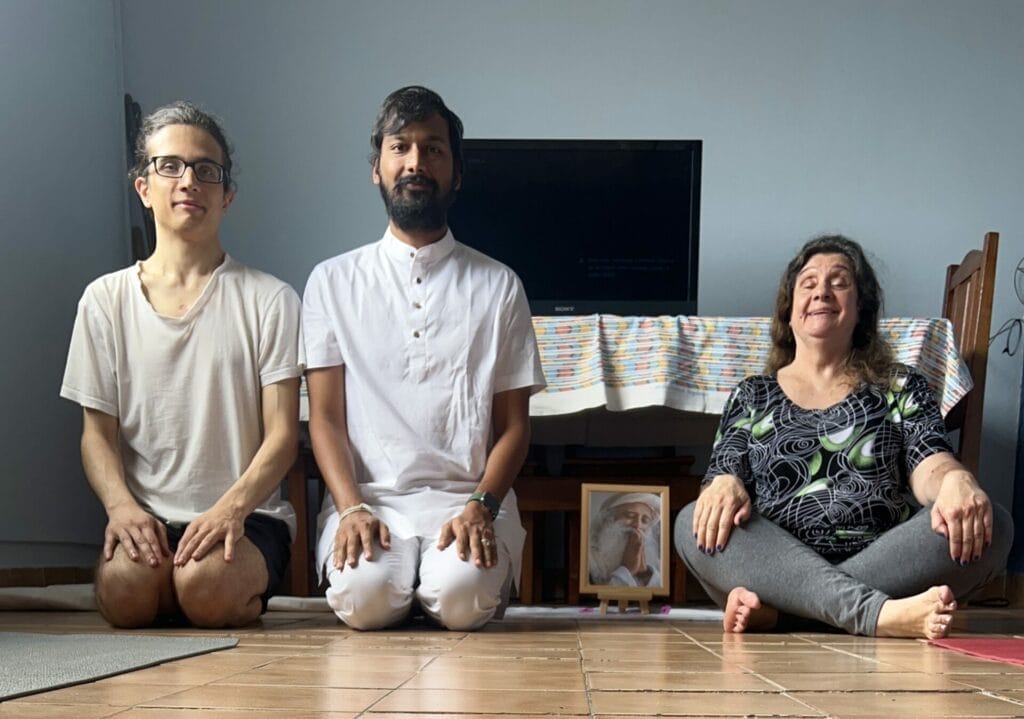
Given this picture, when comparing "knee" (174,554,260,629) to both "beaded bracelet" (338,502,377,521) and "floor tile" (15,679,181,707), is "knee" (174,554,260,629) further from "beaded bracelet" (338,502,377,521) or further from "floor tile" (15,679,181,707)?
"floor tile" (15,679,181,707)

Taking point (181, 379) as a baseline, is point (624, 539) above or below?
below

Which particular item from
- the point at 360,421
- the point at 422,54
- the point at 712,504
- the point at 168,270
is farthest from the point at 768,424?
the point at 422,54

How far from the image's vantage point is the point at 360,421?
2266 millimetres

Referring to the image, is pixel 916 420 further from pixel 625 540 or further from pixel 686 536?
pixel 625 540

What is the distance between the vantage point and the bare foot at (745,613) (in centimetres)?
210

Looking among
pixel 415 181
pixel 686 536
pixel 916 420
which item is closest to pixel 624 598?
pixel 686 536

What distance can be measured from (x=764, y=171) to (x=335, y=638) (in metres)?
2.54

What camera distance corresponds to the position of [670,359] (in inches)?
115

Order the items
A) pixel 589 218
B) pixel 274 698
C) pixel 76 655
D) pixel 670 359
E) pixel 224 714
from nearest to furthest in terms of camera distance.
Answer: pixel 224 714 < pixel 274 698 < pixel 76 655 < pixel 670 359 < pixel 589 218

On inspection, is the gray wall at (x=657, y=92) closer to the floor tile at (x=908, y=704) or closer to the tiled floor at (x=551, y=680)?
the tiled floor at (x=551, y=680)

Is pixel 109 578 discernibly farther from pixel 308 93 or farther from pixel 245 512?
pixel 308 93

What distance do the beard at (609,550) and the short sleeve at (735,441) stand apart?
38 centimetres

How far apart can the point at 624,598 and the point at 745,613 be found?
0.65m

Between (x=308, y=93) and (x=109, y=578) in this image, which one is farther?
(x=308, y=93)
